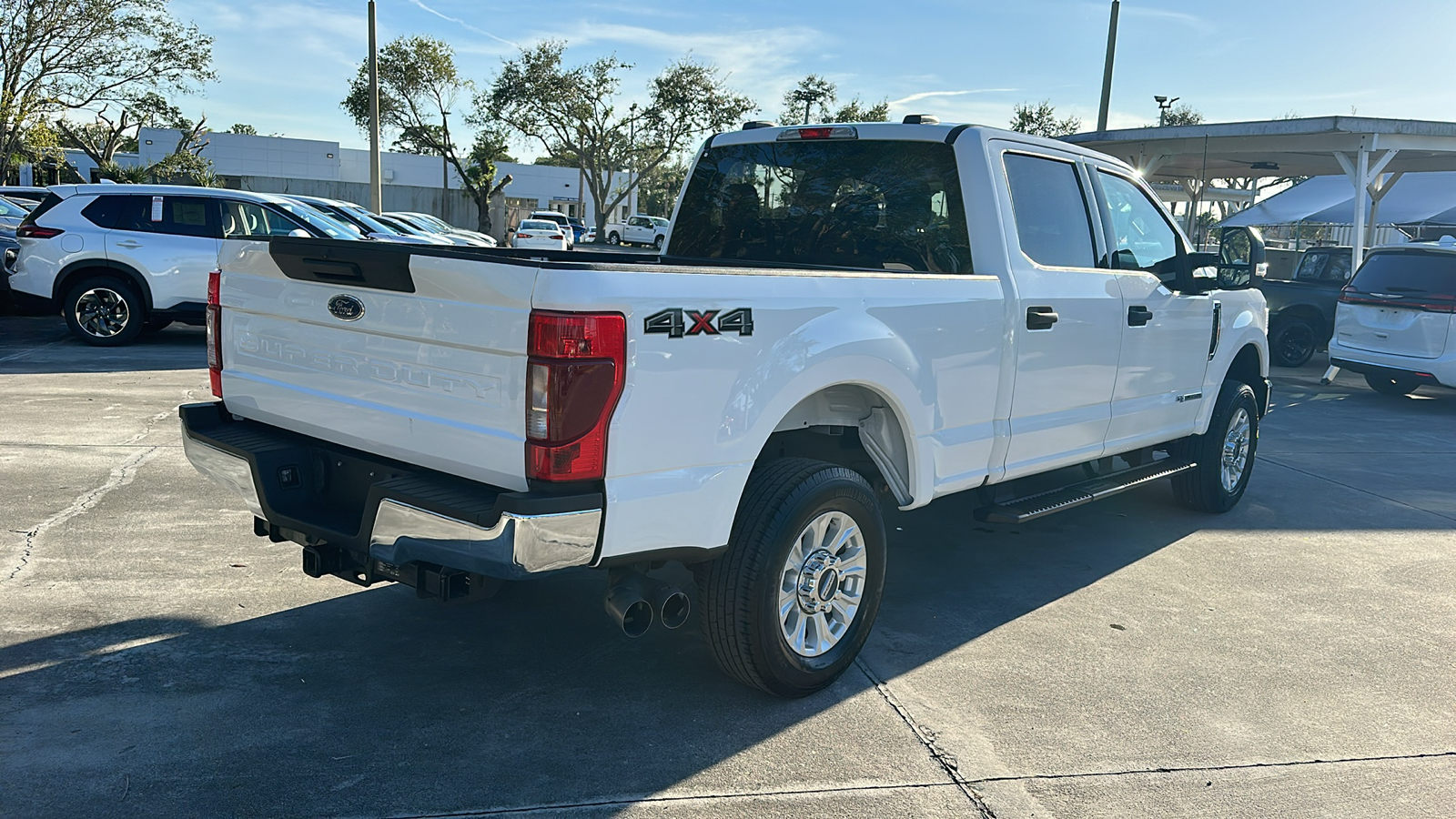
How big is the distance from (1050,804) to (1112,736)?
1.92 feet

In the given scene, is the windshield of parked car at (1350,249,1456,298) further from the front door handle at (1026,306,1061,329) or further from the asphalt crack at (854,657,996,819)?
the asphalt crack at (854,657,996,819)

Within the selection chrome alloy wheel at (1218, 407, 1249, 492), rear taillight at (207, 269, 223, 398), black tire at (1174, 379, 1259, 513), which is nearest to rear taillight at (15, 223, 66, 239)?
rear taillight at (207, 269, 223, 398)

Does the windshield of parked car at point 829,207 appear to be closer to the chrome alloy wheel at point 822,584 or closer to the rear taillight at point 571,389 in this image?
the chrome alloy wheel at point 822,584

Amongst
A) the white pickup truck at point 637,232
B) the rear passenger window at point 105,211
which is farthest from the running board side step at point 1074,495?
the white pickup truck at point 637,232

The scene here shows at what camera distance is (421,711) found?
3662 mm

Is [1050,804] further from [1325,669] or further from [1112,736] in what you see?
[1325,669]

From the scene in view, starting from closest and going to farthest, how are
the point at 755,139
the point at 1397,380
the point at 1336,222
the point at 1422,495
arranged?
the point at 755,139, the point at 1422,495, the point at 1397,380, the point at 1336,222

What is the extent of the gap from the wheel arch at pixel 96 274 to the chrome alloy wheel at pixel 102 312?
17 cm

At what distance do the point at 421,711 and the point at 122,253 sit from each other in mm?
10065

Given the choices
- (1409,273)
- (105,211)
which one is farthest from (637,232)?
(1409,273)

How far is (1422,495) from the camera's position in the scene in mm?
7641

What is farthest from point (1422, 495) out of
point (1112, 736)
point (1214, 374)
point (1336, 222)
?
point (1336, 222)

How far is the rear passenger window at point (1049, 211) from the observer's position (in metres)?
4.90

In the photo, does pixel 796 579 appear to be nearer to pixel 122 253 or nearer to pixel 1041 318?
pixel 1041 318
